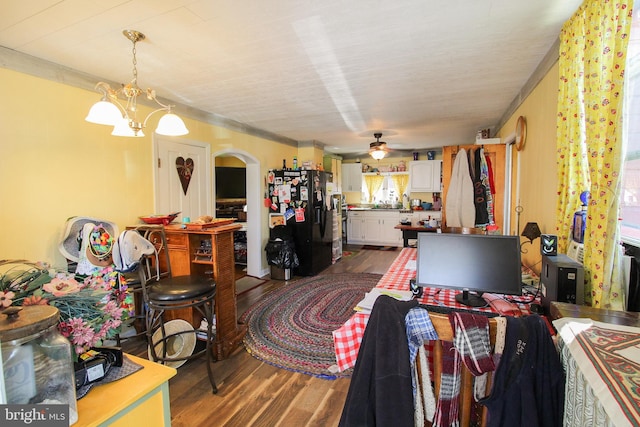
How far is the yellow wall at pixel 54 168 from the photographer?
2074 mm

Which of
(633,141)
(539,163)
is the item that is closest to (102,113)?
(633,141)

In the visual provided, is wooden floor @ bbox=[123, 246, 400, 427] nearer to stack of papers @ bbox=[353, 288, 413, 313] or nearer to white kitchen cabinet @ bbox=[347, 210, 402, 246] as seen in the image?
stack of papers @ bbox=[353, 288, 413, 313]

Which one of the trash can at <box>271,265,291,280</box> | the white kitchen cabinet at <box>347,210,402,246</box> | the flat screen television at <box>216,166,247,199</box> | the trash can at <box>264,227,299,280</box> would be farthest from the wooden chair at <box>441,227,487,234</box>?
the flat screen television at <box>216,166,247,199</box>

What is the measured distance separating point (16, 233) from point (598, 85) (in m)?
3.55

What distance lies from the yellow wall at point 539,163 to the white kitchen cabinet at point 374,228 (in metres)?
4.53

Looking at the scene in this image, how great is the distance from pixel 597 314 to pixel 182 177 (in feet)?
11.7

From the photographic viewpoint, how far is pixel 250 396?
2.06 m

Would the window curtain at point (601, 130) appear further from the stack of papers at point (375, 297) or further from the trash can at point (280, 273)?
the trash can at point (280, 273)

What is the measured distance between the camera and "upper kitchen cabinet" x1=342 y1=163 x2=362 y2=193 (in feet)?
25.6

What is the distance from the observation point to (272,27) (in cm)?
179

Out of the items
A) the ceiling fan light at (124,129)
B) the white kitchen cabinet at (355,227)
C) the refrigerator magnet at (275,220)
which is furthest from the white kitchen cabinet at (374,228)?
the ceiling fan light at (124,129)

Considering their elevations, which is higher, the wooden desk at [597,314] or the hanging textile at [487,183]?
the hanging textile at [487,183]

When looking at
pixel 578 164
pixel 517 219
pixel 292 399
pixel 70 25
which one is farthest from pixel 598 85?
pixel 70 25

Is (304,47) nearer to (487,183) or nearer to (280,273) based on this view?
(487,183)
